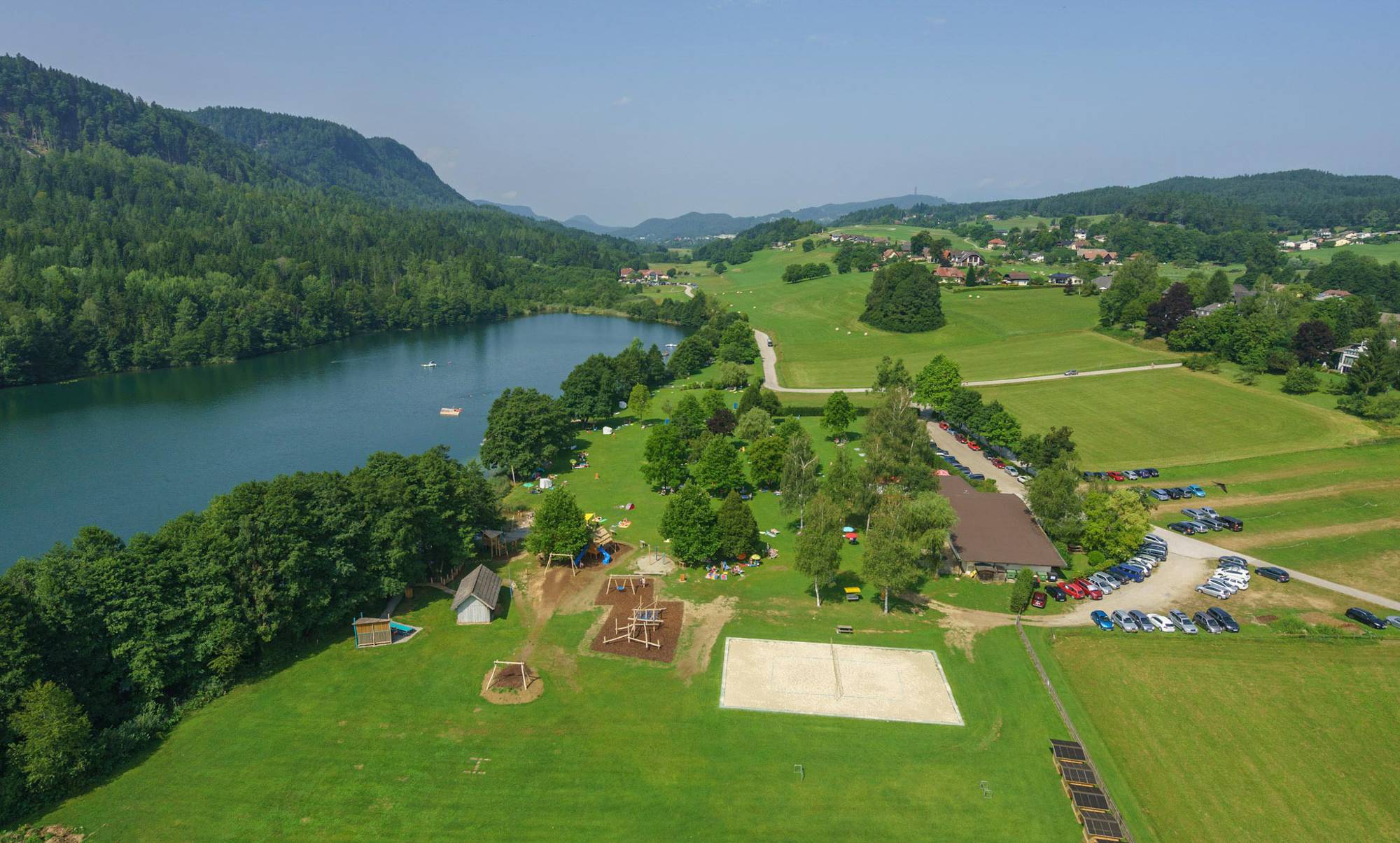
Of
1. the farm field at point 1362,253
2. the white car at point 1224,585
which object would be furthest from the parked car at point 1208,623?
the farm field at point 1362,253

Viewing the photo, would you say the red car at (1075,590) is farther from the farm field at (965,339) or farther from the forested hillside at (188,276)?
the forested hillside at (188,276)

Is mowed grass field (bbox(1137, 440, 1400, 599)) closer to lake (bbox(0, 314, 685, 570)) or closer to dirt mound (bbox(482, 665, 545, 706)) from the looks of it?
dirt mound (bbox(482, 665, 545, 706))

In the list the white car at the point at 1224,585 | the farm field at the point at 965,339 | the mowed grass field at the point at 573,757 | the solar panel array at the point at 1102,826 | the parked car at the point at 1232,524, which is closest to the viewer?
the solar panel array at the point at 1102,826

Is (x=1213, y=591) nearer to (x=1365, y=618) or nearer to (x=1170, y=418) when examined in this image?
(x=1365, y=618)

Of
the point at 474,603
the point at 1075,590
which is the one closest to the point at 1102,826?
the point at 1075,590

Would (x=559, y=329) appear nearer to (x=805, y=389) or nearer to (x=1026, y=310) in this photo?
(x=805, y=389)

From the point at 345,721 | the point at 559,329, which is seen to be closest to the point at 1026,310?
the point at 559,329
